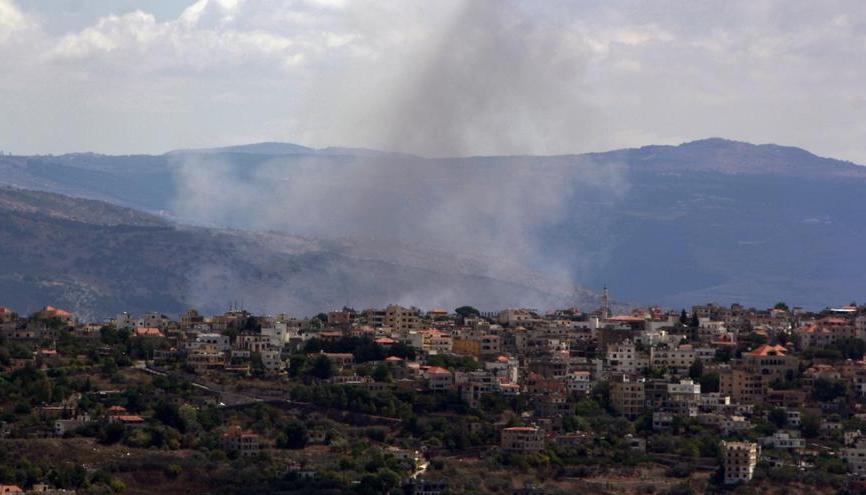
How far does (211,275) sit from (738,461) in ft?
356

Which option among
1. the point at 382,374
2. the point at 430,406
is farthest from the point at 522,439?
the point at 382,374

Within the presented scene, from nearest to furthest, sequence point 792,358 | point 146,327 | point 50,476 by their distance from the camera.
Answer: point 50,476 < point 792,358 < point 146,327

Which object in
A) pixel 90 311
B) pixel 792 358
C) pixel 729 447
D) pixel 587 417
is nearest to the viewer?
pixel 729 447

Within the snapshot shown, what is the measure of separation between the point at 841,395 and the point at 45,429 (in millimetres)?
26222

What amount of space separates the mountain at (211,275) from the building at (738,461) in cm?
7690

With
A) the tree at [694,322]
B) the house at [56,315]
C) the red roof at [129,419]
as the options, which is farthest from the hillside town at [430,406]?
the house at [56,315]

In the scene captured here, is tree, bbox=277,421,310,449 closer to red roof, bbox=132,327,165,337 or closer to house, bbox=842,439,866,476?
house, bbox=842,439,866,476

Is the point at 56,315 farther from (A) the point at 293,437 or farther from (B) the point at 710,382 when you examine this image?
(A) the point at 293,437

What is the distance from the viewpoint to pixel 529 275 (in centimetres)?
18538

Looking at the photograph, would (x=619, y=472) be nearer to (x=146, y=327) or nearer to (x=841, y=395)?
(x=841, y=395)

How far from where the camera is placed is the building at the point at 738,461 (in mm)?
77250

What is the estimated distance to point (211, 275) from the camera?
183625 mm

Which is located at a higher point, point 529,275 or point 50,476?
point 529,275

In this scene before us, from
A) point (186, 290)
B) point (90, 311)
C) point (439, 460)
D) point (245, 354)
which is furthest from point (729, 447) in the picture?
point (186, 290)
